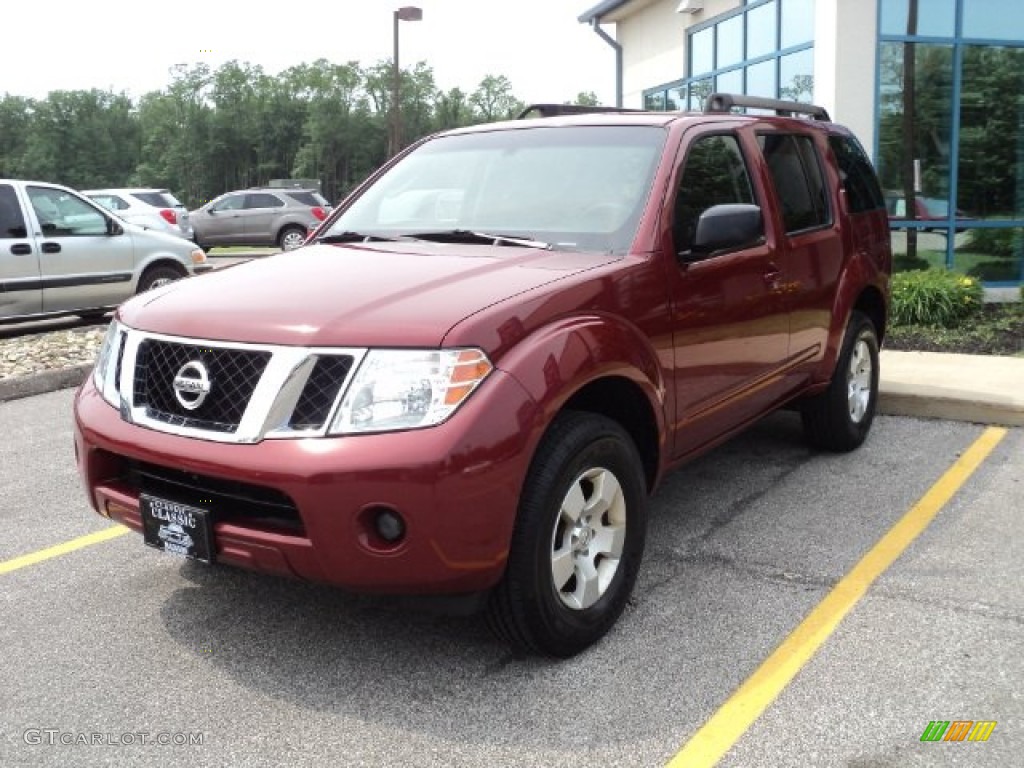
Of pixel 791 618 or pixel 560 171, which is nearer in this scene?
pixel 791 618

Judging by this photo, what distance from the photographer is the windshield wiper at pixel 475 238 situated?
12.5ft

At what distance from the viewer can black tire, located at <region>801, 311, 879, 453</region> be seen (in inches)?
216

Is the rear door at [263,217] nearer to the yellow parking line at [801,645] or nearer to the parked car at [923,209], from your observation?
the parked car at [923,209]

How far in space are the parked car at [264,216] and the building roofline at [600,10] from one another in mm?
9436

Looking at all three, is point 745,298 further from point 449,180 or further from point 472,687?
point 472,687

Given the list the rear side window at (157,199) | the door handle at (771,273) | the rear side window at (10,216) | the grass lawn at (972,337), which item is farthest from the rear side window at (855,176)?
the rear side window at (157,199)

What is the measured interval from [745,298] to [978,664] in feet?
5.65

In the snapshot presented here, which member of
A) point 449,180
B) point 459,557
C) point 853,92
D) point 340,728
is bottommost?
point 340,728

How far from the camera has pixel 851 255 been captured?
5441 mm

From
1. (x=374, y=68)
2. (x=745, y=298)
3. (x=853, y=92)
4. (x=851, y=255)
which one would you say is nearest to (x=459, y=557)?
(x=745, y=298)

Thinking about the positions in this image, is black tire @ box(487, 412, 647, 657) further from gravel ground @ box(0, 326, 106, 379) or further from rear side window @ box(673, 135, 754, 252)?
gravel ground @ box(0, 326, 106, 379)

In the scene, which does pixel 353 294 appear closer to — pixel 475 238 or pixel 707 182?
pixel 475 238

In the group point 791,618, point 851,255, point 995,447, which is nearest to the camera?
point 791,618

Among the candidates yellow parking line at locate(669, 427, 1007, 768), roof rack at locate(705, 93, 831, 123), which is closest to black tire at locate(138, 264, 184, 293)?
roof rack at locate(705, 93, 831, 123)
